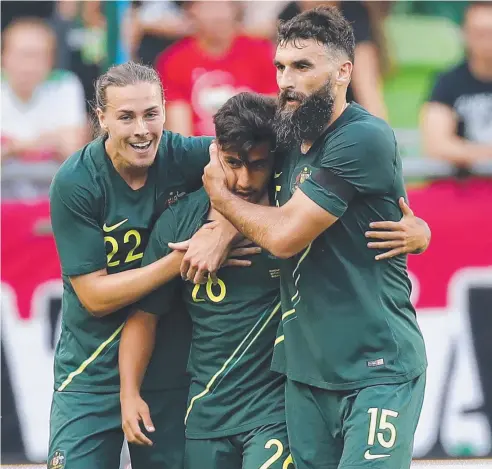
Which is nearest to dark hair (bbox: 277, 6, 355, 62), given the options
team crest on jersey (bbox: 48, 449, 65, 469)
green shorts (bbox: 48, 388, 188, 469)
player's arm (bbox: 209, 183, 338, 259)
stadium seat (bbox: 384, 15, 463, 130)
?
player's arm (bbox: 209, 183, 338, 259)

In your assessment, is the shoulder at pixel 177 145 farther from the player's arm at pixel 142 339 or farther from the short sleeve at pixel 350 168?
→ the short sleeve at pixel 350 168

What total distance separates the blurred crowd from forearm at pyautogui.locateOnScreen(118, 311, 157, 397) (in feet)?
10.5

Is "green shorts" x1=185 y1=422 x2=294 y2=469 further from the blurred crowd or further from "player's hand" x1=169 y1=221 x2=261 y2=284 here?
the blurred crowd

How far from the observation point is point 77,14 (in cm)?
788

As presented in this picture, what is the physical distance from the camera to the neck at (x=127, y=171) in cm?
450

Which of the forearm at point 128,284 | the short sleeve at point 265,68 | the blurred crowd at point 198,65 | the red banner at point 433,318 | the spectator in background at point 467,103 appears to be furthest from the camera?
the short sleeve at point 265,68

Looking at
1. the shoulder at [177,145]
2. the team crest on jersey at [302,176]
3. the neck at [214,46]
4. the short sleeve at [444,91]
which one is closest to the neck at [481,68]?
the short sleeve at [444,91]

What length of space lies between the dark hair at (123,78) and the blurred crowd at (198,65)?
294 centimetres

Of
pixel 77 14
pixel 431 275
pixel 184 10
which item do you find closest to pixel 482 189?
pixel 431 275

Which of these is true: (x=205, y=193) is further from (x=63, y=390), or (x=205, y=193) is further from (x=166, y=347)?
(x=63, y=390)

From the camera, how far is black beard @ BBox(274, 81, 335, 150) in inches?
158

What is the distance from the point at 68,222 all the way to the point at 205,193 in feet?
1.83

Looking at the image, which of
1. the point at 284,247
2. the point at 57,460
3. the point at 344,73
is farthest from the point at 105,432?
the point at 344,73

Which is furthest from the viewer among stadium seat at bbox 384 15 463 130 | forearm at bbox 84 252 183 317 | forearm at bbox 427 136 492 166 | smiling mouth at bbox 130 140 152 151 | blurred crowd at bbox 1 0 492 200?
stadium seat at bbox 384 15 463 130
